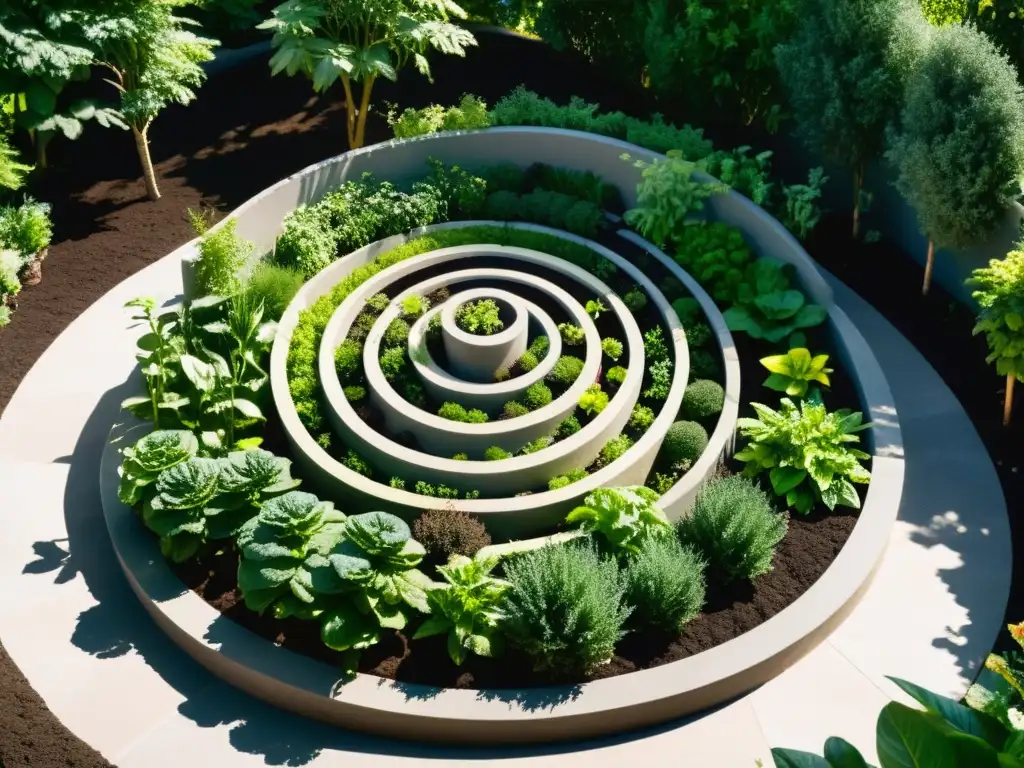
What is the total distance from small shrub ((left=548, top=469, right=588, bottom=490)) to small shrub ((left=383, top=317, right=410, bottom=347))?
9.07 ft

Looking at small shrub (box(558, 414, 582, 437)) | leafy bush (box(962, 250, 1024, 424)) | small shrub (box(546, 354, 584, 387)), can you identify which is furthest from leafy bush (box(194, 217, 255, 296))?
leafy bush (box(962, 250, 1024, 424))

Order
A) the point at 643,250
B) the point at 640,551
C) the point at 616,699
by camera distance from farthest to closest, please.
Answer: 1. the point at 643,250
2. the point at 640,551
3. the point at 616,699

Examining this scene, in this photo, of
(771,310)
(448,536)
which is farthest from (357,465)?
(771,310)

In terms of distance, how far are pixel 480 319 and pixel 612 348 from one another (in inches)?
64.2

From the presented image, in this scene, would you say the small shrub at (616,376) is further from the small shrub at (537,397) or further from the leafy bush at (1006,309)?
the leafy bush at (1006,309)

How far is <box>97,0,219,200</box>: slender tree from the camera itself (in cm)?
1528

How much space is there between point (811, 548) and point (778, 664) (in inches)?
57.5

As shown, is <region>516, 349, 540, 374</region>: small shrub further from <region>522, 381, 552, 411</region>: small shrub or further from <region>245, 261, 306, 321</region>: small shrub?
<region>245, 261, 306, 321</region>: small shrub

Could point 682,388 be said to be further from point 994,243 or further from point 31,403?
point 31,403

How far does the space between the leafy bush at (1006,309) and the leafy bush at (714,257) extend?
297 cm

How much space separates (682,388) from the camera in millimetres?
12391

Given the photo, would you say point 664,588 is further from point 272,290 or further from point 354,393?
point 272,290

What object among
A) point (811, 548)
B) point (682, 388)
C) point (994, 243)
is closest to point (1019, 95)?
point (994, 243)

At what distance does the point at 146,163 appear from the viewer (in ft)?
53.8
